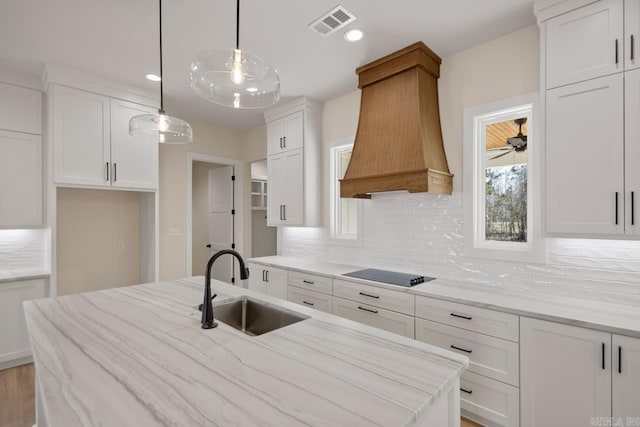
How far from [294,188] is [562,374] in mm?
2941

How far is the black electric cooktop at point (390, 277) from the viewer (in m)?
2.53

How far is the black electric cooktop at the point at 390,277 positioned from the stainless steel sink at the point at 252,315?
1.10m

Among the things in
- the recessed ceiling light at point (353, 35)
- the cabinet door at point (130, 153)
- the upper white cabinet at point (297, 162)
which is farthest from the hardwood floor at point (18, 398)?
the recessed ceiling light at point (353, 35)

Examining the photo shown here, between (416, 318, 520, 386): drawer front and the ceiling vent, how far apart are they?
88.6 inches

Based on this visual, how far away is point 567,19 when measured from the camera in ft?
6.32

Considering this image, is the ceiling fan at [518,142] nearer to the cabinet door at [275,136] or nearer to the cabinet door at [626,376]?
the cabinet door at [626,376]

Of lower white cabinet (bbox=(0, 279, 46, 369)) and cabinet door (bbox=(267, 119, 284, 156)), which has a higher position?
cabinet door (bbox=(267, 119, 284, 156))

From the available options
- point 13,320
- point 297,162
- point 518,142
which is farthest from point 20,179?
point 518,142

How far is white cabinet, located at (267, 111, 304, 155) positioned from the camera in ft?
12.3

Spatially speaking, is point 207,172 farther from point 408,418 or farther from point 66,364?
point 408,418

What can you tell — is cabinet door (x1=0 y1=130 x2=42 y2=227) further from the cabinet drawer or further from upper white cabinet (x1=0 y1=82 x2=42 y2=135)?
the cabinet drawer

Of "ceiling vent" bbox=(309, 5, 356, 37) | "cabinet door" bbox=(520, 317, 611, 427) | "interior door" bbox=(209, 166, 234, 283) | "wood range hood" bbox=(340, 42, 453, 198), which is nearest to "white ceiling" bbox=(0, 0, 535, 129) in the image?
"ceiling vent" bbox=(309, 5, 356, 37)

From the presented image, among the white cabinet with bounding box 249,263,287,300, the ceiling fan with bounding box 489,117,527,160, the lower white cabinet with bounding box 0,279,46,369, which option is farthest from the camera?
the white cabinet with bounding box 249,263,287,300

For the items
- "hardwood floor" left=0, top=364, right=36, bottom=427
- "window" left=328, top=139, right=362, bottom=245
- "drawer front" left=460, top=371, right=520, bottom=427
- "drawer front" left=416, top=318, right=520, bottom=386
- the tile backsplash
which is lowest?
"hardwood floor" left=0, top=364, right=36, bottom=427
